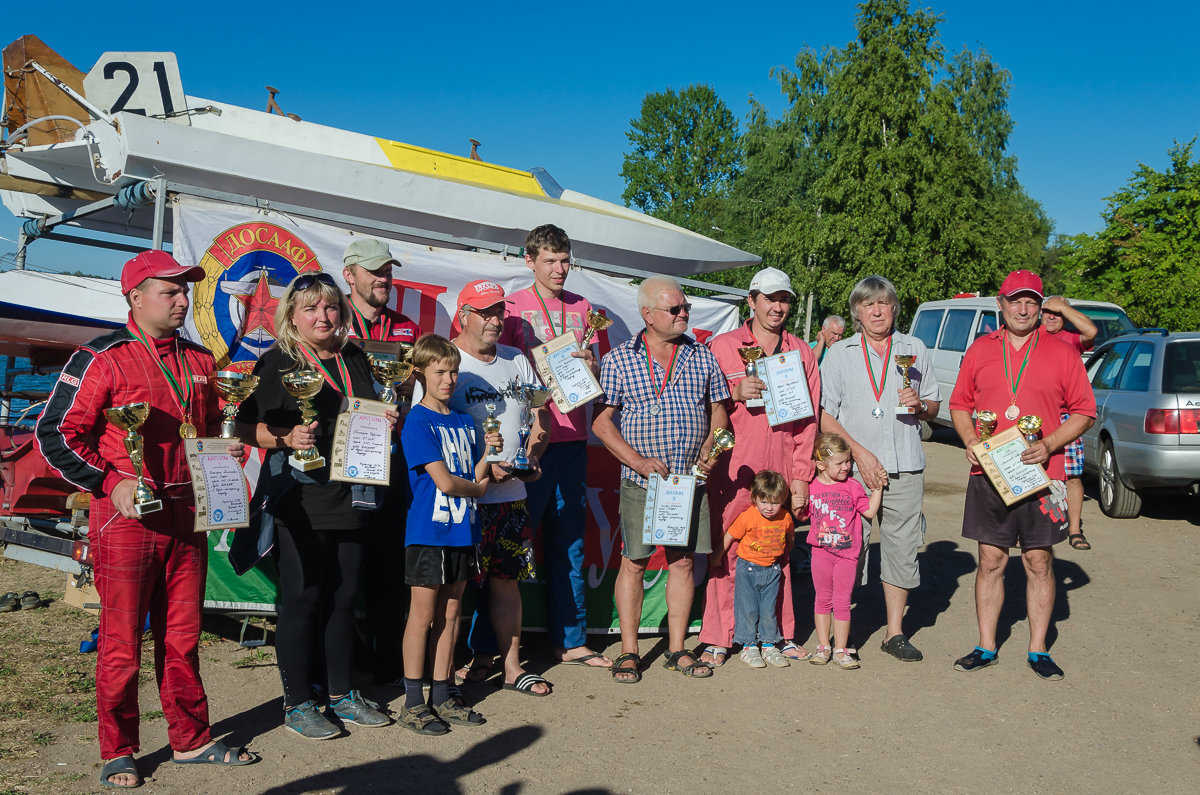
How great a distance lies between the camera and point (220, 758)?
150 inches

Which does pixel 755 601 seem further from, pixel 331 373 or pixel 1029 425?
pixel 331 373

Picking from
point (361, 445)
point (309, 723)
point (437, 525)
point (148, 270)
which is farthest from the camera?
point (437, 525)

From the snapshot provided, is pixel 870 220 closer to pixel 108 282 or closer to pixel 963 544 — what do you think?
pixel 963 544

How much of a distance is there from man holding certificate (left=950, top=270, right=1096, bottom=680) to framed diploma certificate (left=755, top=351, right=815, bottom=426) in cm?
90

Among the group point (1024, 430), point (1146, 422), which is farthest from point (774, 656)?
point (1146, 422)

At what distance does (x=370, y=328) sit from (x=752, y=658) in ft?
9.56

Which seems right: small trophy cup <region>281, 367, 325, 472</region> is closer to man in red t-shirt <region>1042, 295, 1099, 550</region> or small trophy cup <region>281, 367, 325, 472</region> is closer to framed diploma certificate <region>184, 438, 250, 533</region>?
framed diploma certificate <region>184, 438, 250, 533</region>

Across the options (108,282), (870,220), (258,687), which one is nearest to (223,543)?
(258,687)

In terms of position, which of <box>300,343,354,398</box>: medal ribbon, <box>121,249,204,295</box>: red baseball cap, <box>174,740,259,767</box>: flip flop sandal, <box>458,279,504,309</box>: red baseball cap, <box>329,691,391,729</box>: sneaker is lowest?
<box>174,740,259,767</box>: flip flop sandal

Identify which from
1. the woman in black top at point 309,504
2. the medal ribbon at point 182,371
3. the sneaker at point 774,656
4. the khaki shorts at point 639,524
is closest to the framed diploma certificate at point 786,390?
the khaki shorts at point 639,524

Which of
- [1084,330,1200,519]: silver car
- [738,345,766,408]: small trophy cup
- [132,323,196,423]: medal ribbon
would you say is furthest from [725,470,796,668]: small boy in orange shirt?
[1084,330,1200,519]: silver car

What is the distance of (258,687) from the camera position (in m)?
4.78

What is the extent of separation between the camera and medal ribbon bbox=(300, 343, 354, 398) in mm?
4137

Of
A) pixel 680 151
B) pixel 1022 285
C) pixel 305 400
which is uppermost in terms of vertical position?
pixel 680 151
